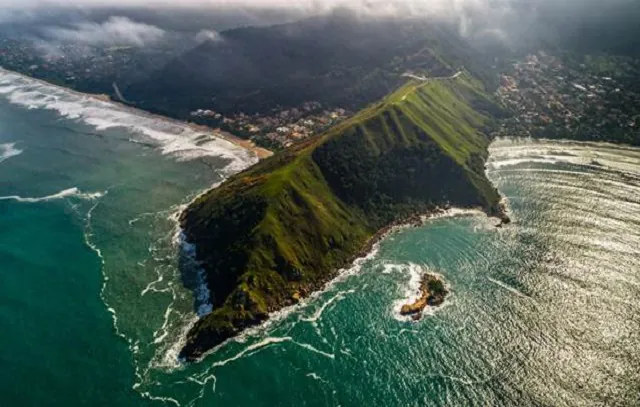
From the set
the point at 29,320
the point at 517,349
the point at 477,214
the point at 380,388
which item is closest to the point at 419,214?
the point at 477,214

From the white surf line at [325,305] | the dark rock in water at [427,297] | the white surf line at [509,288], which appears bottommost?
the white surf line at [325,305]

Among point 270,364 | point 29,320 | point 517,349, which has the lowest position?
point 29,320

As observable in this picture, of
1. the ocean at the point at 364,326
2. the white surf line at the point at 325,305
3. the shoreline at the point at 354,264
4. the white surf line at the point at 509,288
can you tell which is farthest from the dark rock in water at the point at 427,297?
the shoreline at the point at 354,264

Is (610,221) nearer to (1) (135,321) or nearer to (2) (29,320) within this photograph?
(1) (135,321)

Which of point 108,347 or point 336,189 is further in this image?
point 336,189

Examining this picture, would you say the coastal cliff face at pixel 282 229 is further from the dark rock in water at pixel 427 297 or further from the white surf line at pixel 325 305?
the dark rock in water at pixel 427 297
